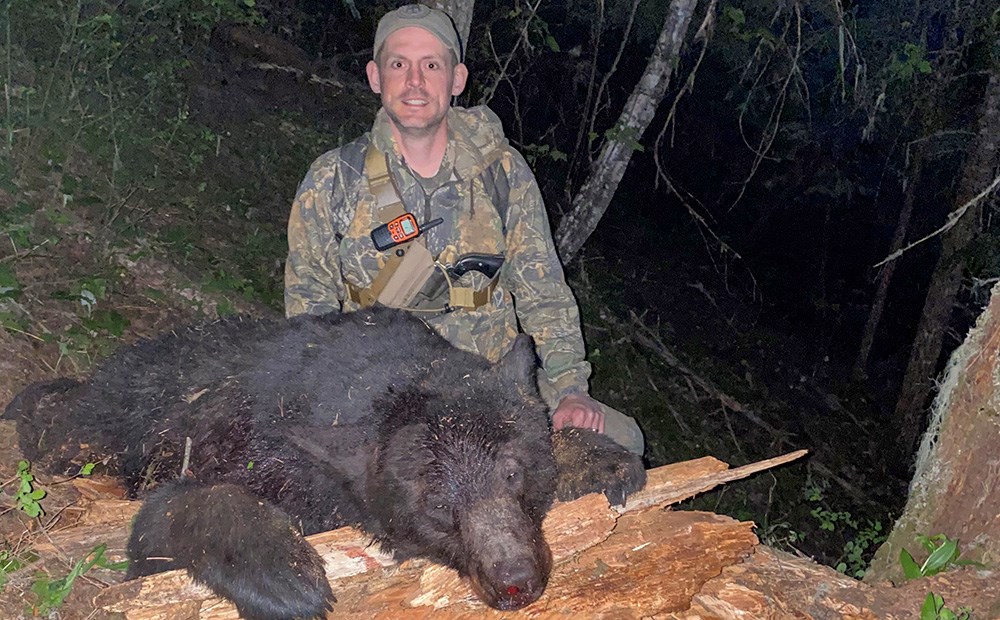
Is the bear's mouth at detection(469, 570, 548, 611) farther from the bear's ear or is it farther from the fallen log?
the bear's ear

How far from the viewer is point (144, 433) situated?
11.7ft

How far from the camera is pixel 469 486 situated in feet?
9.51

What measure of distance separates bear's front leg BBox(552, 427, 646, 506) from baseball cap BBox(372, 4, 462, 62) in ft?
8.40

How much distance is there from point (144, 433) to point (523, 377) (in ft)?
6.20

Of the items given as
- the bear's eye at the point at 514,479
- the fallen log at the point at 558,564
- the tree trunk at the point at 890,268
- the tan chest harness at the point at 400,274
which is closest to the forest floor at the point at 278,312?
the fallen log at the point at 558,564

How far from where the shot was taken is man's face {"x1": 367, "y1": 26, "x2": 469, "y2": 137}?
4.38 m

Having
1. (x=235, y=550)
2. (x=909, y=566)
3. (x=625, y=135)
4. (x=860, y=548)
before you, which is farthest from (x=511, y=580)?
(x=860, y=548)

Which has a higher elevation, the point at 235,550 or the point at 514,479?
the point at 514,479

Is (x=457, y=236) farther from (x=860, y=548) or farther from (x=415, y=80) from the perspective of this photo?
(x=860, y=548)

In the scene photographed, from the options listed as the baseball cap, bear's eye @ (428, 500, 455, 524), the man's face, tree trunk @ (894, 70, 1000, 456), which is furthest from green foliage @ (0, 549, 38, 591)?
tree trunk @ (894, 70, 1000, 456)

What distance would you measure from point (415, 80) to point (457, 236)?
97 cm

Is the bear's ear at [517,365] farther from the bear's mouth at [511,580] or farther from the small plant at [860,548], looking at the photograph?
the small plant at [860,548]

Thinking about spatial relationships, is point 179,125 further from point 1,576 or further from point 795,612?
point 795,612

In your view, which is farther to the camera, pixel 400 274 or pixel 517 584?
pixel 400 274
